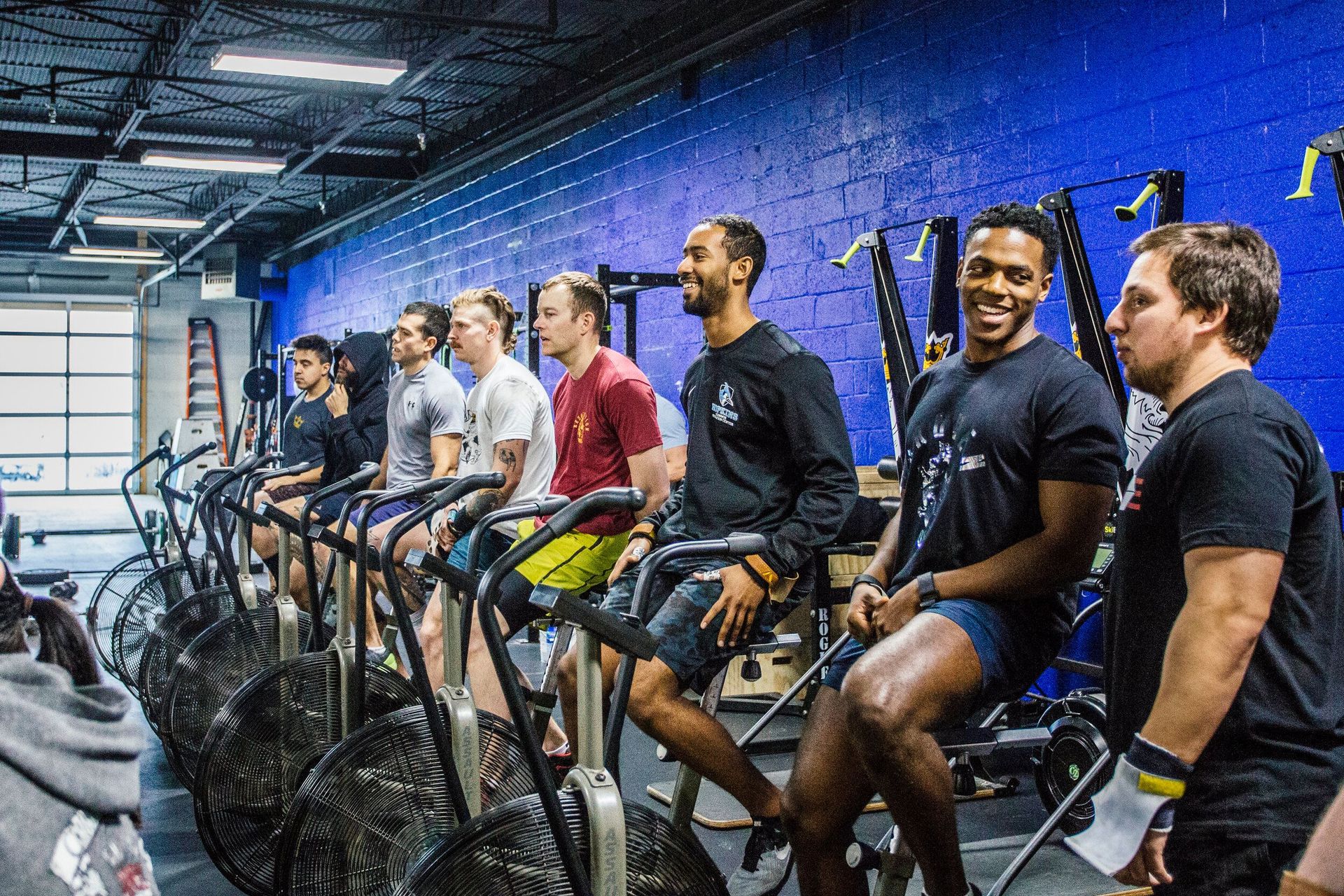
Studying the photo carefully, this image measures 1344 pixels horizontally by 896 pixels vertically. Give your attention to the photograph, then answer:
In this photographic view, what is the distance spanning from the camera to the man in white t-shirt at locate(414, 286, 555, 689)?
12.8 feet

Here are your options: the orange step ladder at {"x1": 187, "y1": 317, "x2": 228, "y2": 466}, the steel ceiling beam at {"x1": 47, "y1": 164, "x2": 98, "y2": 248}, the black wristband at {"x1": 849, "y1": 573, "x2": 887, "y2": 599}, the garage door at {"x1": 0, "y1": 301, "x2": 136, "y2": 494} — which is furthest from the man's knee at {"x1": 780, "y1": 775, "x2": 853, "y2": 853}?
the garage door at {"x1": 0, "y1": 301, "x2": 136, "y2": 494}

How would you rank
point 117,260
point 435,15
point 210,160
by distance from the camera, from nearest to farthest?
point 435,15 < point 210,160 < point 117,260

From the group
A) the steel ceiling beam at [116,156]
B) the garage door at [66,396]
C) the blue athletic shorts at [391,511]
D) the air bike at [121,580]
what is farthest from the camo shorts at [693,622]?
the garage door at [66,396]

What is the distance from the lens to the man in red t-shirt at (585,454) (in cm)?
365

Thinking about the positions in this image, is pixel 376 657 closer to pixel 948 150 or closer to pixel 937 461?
pixel 937 461

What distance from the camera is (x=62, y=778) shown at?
1384 mm

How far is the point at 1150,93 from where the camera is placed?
4.37m

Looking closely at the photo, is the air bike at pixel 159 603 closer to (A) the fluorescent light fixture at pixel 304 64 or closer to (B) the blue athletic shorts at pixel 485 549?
(B) the blue athletic shorts at pixel 485 549

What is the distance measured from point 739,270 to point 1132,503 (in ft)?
4.86

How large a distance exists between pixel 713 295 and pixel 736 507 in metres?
0.55

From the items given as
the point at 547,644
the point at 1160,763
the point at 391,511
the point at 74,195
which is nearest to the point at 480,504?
the point at 1160,763

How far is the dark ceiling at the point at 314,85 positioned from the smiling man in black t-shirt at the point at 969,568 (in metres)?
4.03

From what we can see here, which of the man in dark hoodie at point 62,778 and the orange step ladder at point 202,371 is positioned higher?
the orange step ladder at point 202,371

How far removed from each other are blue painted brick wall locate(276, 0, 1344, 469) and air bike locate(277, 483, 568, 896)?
265cm
